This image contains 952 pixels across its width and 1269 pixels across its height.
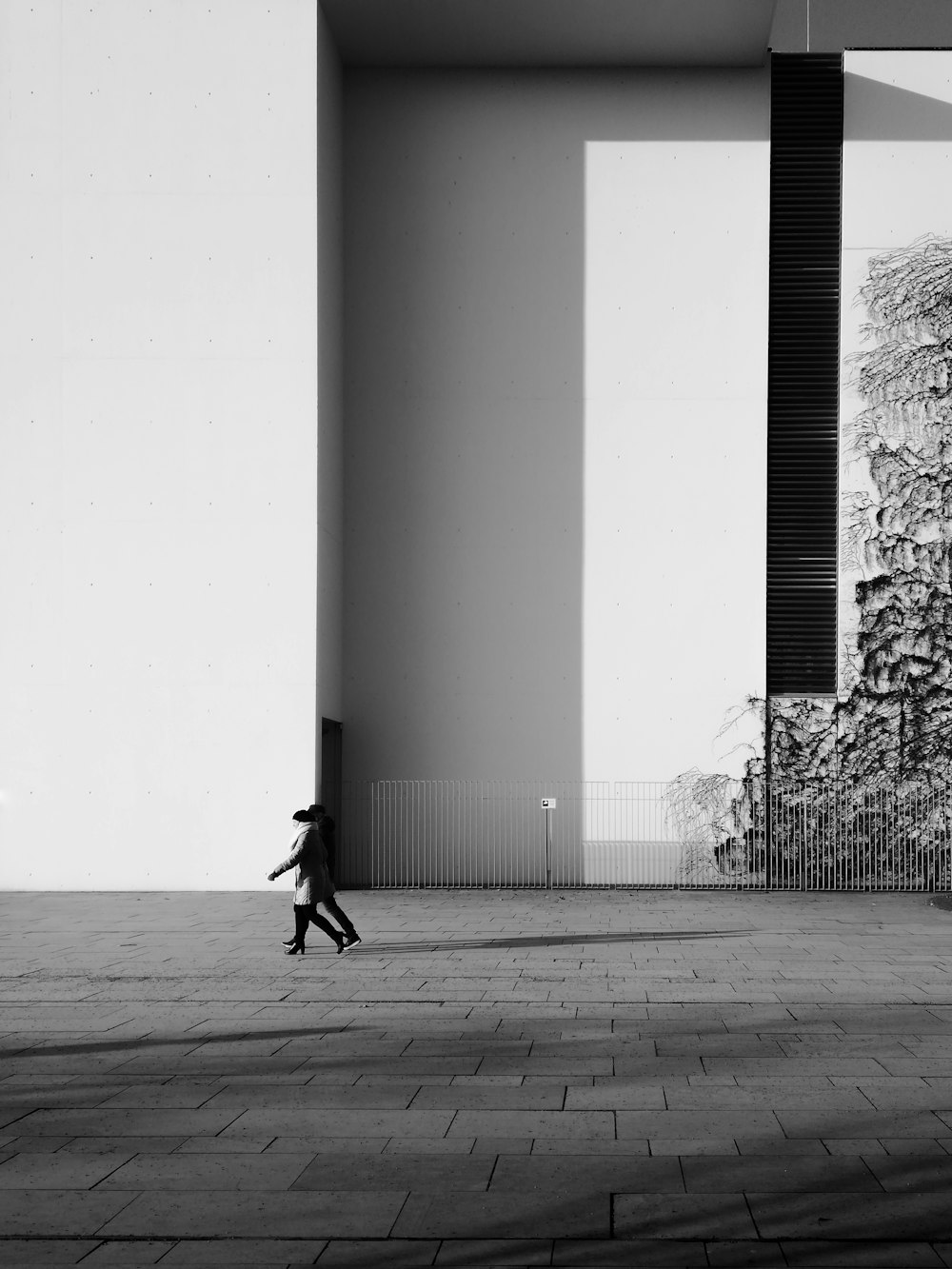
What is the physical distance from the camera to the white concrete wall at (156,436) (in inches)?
877

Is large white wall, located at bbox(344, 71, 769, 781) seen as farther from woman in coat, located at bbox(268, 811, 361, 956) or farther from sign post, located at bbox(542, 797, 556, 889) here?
woman in coat, located at bbox(268, 811, 361, 956)

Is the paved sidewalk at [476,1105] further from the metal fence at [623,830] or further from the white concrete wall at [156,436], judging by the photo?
the metal fence at [623,830]

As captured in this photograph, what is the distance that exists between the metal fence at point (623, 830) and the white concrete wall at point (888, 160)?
23.0 feet

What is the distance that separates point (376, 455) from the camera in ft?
82.1

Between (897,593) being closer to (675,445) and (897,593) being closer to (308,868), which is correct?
(675,445)

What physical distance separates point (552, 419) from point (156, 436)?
21.7 ft

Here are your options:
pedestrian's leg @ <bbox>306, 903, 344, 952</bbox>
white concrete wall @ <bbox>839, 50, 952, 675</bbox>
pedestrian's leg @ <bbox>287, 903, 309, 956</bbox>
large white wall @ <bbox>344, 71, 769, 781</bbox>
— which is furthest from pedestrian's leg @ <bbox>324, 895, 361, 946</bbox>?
white concrete wall @ <bbox>839, 50, 952, 675</bbox>

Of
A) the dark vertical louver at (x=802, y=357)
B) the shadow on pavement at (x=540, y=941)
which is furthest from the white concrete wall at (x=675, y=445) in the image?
the shadow on pavement at (x=540, y=941)

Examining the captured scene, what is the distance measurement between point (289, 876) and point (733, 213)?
13.1m

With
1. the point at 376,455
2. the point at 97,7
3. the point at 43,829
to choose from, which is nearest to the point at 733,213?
the point at 376,455

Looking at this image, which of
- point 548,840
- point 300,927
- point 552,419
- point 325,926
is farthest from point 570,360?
point 300,927

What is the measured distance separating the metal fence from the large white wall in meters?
0.50

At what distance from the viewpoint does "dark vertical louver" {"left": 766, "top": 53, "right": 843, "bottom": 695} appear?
24.7 metres

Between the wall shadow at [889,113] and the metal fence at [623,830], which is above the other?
the wall shadow at [889,113]
